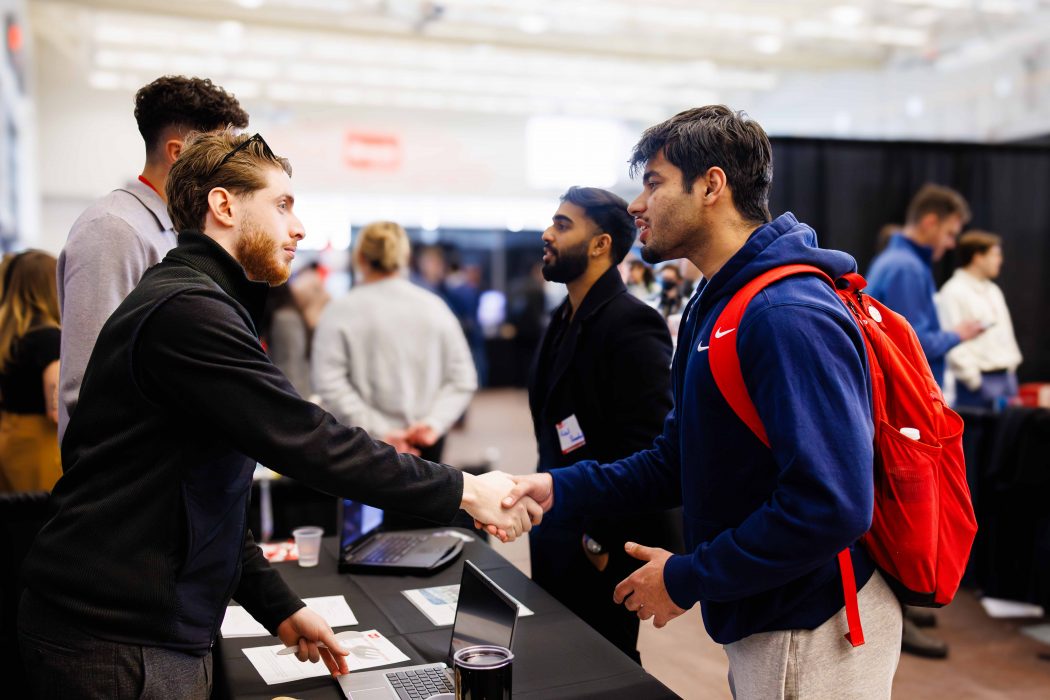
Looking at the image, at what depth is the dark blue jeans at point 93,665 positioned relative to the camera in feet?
4.17

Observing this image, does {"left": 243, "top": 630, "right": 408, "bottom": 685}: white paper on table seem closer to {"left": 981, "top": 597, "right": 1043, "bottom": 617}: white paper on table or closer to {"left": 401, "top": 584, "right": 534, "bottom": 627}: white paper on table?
{"left": 401, "top": 584, "right": 534, "bottom": 627}: white paper on table

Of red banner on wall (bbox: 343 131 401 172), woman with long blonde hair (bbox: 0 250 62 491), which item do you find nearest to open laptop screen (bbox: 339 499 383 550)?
woman with long blonde hair (bbox: 0 250 62 491)

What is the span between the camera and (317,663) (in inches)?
62.3

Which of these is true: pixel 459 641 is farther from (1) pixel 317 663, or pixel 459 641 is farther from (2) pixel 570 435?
(2) pixel 570 435

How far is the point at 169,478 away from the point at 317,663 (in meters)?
0.52

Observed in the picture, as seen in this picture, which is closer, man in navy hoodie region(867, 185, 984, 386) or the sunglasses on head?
the sunglasses on head

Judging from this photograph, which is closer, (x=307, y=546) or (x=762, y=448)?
(x=762, y=448)

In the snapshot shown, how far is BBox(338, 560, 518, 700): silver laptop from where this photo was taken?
4.66 ft

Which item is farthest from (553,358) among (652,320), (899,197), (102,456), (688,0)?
(688,0)

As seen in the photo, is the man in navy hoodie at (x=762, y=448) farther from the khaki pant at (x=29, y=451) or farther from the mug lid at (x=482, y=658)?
the khaki pant at (x=29, y=451)

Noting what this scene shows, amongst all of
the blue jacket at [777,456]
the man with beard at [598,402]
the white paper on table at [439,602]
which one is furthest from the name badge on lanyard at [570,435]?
the blue jacket at [777,456]

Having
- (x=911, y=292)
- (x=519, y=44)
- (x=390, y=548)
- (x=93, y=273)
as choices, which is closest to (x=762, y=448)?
(x=390, y=548)

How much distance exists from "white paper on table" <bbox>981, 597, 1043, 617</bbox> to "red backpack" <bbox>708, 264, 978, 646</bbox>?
3021 millimetres

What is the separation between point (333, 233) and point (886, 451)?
→ 995 cm
